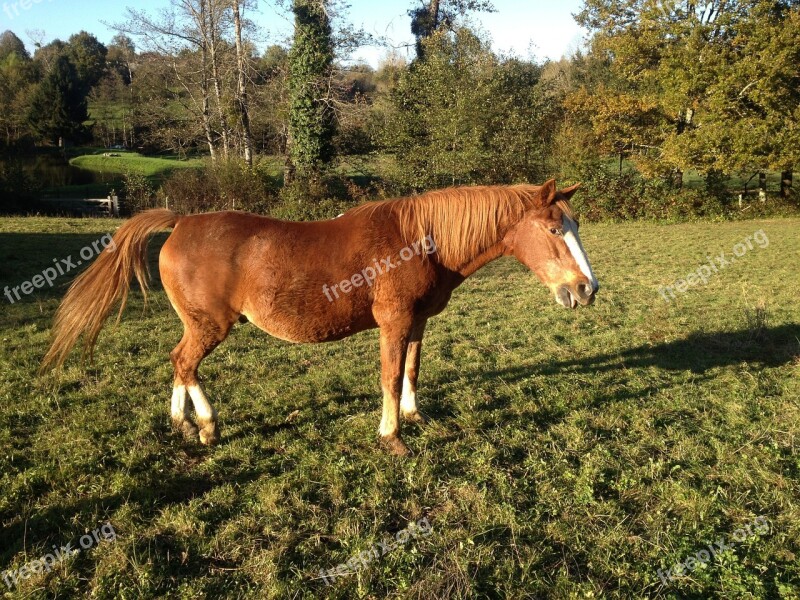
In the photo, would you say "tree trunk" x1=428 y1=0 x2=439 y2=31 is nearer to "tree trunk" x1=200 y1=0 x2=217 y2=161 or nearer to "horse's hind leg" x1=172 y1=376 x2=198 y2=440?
"tree trunk" x1=200 y1=0 x2=217 y2=161

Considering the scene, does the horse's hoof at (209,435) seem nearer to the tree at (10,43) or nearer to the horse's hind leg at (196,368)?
the horse's hind leg at (196,368)

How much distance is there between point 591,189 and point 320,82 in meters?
13.8

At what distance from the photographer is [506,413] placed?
4.75 metres

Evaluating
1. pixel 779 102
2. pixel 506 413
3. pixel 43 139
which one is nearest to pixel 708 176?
pixel 779 102

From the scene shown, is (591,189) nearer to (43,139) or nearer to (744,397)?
(744,397)

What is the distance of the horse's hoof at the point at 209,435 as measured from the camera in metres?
4.13

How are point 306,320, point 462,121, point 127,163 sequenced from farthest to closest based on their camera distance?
point 127,163, point 462,121, point 306,320

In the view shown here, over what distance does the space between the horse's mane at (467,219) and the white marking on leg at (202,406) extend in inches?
86.9

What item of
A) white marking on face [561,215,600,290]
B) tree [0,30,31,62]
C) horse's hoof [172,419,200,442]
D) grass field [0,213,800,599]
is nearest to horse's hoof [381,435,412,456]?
grass field [0,213,800,599]

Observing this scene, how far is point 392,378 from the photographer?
4.07 metres

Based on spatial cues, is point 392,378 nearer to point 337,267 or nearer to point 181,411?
point 337,267

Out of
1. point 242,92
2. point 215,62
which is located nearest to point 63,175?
point 215,62

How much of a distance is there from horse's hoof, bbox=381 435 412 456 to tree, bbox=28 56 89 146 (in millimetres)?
49827

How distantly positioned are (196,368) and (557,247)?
3191 millimetres
